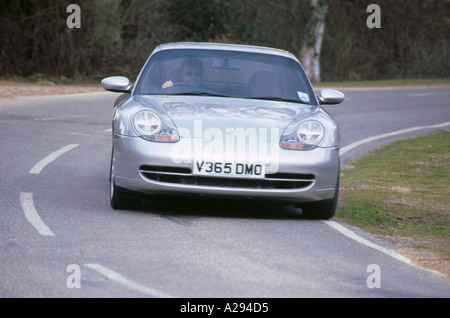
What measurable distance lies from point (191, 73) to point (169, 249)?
3013 millimetres

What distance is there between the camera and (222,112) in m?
8.25

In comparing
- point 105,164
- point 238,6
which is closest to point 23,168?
point 105,164

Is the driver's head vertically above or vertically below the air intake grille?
above

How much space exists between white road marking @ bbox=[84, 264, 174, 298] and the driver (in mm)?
3431

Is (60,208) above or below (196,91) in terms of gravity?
below

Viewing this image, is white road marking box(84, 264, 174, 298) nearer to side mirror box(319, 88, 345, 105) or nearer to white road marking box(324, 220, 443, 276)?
white road marking box(324, 220, 443, 276)

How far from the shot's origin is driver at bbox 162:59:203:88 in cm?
916

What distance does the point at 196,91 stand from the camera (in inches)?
353

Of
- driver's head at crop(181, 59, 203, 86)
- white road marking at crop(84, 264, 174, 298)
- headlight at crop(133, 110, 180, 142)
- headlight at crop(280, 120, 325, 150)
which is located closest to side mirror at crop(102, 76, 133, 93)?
driver's head at crop(181, 59, 203, 86)

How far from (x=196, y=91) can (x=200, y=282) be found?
357cm

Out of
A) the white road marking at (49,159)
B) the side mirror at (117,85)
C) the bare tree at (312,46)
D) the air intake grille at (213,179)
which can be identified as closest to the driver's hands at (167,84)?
the side mirror at (117,85)

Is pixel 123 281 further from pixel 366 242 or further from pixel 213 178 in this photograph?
pixel 366 242
